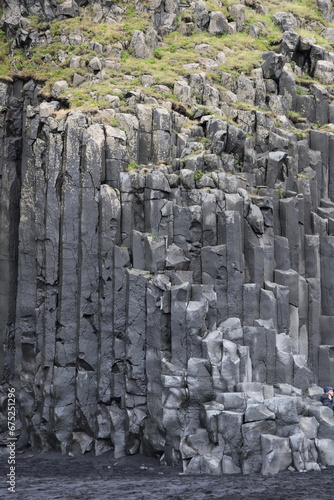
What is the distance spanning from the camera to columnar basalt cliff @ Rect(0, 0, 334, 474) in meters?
34.8

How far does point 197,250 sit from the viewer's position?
38.5 metres

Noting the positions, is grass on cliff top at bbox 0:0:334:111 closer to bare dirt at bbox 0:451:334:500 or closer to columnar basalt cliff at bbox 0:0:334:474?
columnar basalt cliff at bbox 0:0:334:474

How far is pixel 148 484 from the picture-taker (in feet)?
105

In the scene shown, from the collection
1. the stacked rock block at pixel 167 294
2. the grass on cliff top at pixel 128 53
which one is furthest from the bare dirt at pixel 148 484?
the grass on cliff top at pixel 128 53

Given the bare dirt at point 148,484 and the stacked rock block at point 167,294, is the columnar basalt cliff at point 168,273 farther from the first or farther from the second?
the bare dirt at point 148,484

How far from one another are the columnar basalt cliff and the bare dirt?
915 millimetres

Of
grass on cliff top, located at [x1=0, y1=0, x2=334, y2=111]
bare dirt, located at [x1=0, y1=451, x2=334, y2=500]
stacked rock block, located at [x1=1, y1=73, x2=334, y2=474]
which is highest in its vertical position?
grass on cliff top, located at [x1=0, y1=0, x2=334, y2=111]

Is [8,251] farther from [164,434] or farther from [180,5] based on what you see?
[180,5]

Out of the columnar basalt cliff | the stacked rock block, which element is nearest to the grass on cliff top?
the columnar basalt cliff

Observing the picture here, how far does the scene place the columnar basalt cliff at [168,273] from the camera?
34.8 metres

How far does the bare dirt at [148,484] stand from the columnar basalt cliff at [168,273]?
3.00ft

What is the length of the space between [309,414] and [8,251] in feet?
57.6

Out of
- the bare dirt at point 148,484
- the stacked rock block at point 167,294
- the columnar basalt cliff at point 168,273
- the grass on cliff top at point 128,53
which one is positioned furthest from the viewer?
the grass on cliff top at point 128,53

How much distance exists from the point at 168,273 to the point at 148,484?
937 cm
